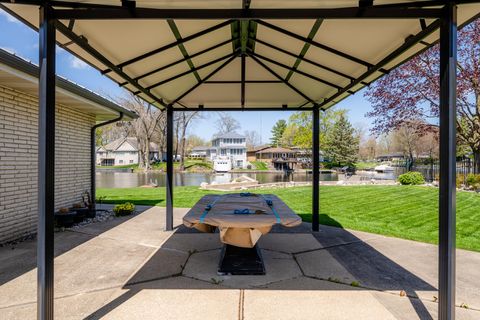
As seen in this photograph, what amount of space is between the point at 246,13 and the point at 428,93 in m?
17.3

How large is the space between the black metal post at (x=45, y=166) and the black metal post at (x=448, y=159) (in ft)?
11.7

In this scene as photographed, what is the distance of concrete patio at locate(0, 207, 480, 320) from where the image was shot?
3.11 meters

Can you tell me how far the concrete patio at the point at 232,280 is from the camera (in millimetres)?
3111

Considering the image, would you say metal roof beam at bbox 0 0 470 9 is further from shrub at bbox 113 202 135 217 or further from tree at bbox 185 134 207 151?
tree at bbox 185 134 207 151

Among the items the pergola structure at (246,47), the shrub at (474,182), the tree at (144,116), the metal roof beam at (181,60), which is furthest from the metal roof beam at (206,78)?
the tree at (144,116)

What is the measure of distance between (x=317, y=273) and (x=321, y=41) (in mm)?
3265

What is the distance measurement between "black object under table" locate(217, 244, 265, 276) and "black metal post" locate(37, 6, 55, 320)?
7.19ft

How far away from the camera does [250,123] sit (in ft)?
247

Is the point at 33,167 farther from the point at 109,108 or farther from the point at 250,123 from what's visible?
the point at 250,123

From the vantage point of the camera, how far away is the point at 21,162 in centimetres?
619

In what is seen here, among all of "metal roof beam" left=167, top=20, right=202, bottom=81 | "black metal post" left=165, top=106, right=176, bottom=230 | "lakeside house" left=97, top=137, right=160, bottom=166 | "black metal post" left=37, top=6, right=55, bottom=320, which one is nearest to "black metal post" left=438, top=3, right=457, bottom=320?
"metal roof beam" left=167, top=20, right=202, bottom=81

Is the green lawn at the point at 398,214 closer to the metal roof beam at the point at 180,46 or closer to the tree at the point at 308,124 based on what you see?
the metal roof beam at the point at 180,46

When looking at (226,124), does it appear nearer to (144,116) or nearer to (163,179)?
(144,116)

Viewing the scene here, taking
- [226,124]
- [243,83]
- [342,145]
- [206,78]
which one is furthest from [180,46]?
[226,124]
